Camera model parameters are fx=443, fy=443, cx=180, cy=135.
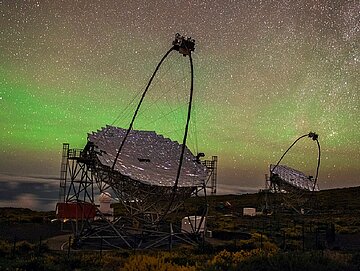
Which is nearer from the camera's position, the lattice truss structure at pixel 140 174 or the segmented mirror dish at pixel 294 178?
the lattice truss structure at pixel 140 174

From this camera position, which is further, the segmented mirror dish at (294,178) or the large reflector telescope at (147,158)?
the segmented mirror dish at (294,178)

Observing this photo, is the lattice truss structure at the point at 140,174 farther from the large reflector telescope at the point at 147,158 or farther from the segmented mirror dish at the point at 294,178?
the segmented mirror dish at the point at 294,178

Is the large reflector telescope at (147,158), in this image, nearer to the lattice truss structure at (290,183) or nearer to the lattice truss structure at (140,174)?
the lattice truss structure at (140,174)

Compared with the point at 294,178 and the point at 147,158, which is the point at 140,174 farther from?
the point at 294,178

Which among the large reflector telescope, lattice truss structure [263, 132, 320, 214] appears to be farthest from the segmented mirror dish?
the large reflector telescope

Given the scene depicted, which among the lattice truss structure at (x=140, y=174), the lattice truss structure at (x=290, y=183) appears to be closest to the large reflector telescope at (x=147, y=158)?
the lattice truss structure at (x=140, y=174)

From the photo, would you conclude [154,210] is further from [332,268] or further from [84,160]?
[332,268]

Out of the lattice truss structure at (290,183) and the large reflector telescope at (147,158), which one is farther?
the lattice truss structure at (290,183)

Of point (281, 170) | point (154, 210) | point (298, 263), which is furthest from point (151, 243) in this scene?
point (281, 170)

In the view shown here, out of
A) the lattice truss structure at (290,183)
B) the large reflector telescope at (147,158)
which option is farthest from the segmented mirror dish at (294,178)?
the large reflector telescope at (147,158)

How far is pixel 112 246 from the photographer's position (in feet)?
90.1

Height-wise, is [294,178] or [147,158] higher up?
[294,178]

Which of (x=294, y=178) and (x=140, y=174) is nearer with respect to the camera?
(x=140, y=174)

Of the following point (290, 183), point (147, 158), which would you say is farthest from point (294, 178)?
point (147, 158)
